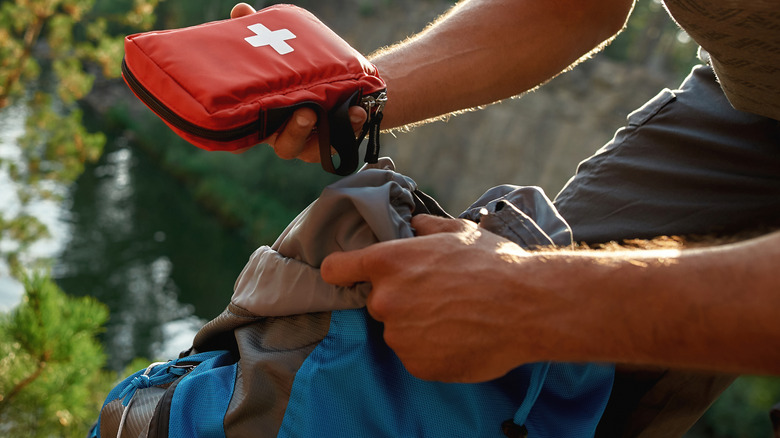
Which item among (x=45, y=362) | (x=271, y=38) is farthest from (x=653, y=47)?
(x=271, y=38)

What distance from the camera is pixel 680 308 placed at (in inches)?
23.2

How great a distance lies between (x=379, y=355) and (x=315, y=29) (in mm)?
501

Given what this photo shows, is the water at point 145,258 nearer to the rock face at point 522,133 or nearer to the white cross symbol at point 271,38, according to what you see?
the rock face at point 522,133

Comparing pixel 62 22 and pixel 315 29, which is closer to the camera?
pixel 315 29

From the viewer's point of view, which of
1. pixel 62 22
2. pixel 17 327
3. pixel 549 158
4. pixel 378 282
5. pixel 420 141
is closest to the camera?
pixel 378 282

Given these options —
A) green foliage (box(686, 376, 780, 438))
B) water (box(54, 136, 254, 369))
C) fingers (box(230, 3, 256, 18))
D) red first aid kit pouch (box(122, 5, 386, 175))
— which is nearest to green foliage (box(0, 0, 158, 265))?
water (box(54, 136, 254, 369))

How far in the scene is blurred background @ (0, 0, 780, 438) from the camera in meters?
1.77

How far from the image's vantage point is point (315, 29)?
955 millimetres

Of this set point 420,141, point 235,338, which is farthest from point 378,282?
point 420,141

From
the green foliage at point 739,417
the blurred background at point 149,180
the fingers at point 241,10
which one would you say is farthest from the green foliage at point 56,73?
the green foliage at point 739,417

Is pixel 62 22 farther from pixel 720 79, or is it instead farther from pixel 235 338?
pixel 720 79

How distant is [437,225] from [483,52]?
43 cm

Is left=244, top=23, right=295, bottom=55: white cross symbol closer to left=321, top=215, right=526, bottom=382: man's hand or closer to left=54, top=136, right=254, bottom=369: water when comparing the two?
left=321, top=215, right=526, bottom=382: man's hand

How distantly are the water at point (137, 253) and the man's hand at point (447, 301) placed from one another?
6.53 meters
